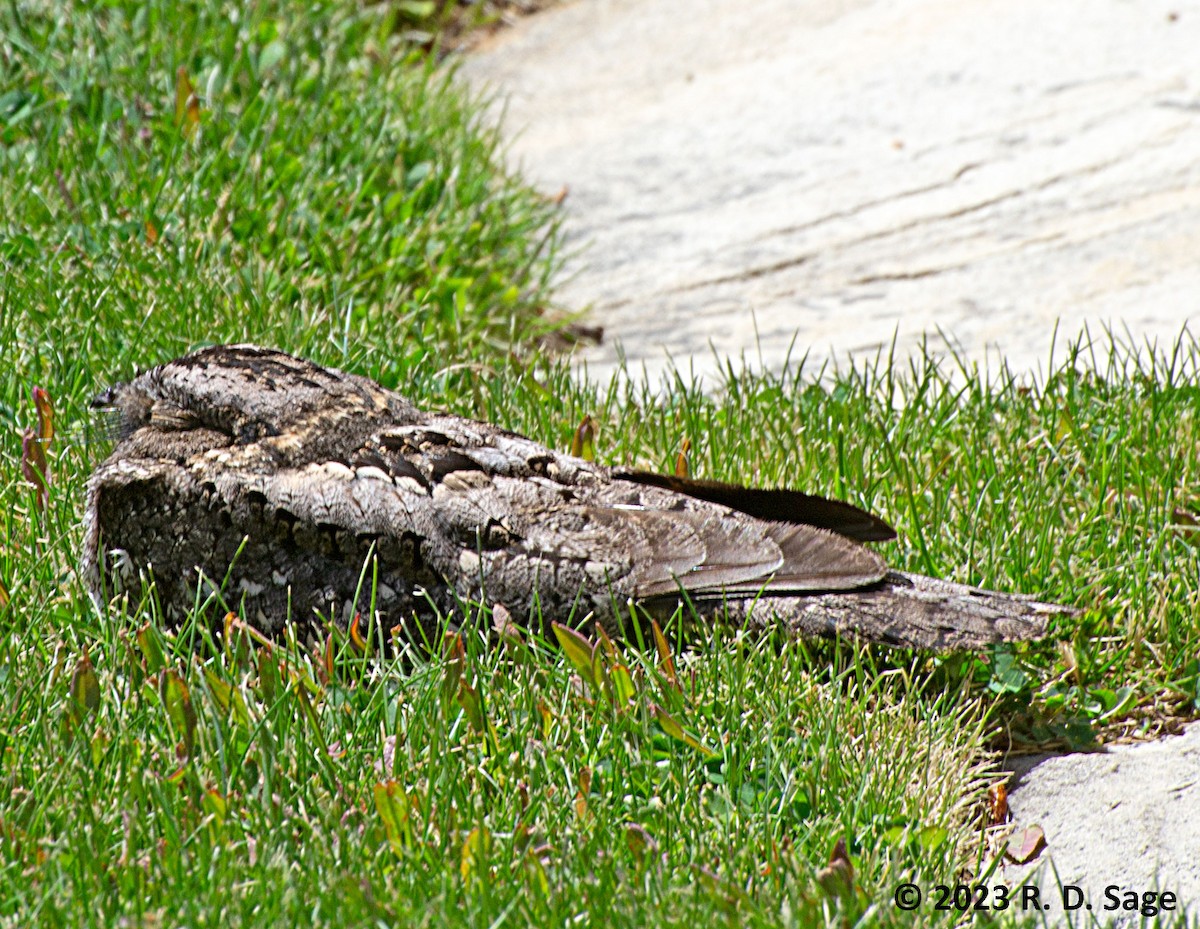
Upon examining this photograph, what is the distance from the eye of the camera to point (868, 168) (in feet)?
22.9

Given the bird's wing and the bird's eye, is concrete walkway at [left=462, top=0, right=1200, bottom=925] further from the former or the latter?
the bird's eye

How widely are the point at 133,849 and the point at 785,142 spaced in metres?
5.67

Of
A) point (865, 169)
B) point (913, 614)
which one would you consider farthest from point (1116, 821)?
point (865, 169)

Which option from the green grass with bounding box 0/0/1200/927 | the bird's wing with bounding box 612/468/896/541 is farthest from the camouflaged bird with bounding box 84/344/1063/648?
the green grass with bounding box 0/0/1200/927

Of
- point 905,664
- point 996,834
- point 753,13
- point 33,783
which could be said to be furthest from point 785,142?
point 33,783

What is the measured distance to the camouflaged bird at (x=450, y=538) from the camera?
133 inches

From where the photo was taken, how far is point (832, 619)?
3367mm

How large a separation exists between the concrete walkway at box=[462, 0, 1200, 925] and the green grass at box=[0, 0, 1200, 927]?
52cm

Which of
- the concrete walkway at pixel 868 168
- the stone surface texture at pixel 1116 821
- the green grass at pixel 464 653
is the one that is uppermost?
the concrete walkway at pixel 868 168

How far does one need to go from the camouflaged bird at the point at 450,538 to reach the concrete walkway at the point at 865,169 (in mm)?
1626

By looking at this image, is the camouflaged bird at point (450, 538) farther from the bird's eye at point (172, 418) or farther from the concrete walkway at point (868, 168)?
the concrete walkway at point (868, 168)

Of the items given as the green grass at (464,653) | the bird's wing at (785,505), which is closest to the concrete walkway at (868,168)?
the green grass at (464,653)

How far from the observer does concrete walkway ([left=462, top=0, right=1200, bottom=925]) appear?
5781 mm

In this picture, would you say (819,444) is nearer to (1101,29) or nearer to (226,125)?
(226,125)
